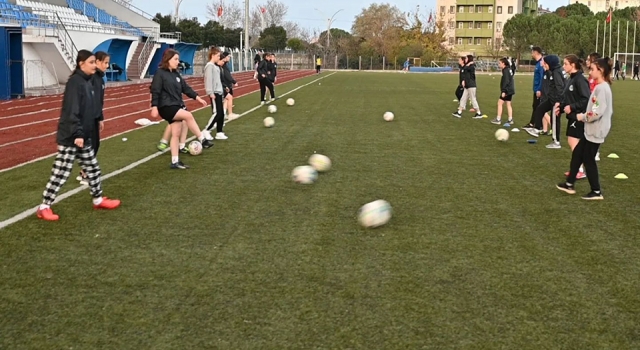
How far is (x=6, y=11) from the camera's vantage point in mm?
30703

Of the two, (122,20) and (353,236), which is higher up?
(122,20)

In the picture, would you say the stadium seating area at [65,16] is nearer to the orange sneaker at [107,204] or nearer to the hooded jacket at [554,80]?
the hooded jacket at [554,80]

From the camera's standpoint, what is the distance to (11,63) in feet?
78.7

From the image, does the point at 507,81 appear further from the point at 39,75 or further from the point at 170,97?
the point at 39,75

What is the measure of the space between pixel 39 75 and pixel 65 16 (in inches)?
412

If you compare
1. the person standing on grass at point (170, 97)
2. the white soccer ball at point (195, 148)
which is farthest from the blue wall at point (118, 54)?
the person standing on grass at point (170, 97)

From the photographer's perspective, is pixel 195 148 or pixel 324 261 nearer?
pixel 324 261

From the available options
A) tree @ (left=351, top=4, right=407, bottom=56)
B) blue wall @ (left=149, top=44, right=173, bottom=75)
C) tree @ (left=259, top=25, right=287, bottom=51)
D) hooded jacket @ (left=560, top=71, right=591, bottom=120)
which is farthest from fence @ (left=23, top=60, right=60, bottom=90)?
tree @ (left=351, top=4, right=407, bottom=56)

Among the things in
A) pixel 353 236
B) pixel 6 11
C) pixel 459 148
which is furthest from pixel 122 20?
pixel 353 236

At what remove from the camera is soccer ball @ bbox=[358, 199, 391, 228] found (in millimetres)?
6508

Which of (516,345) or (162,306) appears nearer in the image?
(516,345)

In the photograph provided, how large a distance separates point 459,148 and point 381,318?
8458 millimetres

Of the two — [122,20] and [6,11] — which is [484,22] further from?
[6,11]

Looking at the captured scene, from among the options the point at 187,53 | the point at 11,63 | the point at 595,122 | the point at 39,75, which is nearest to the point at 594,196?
the point at 595,122
